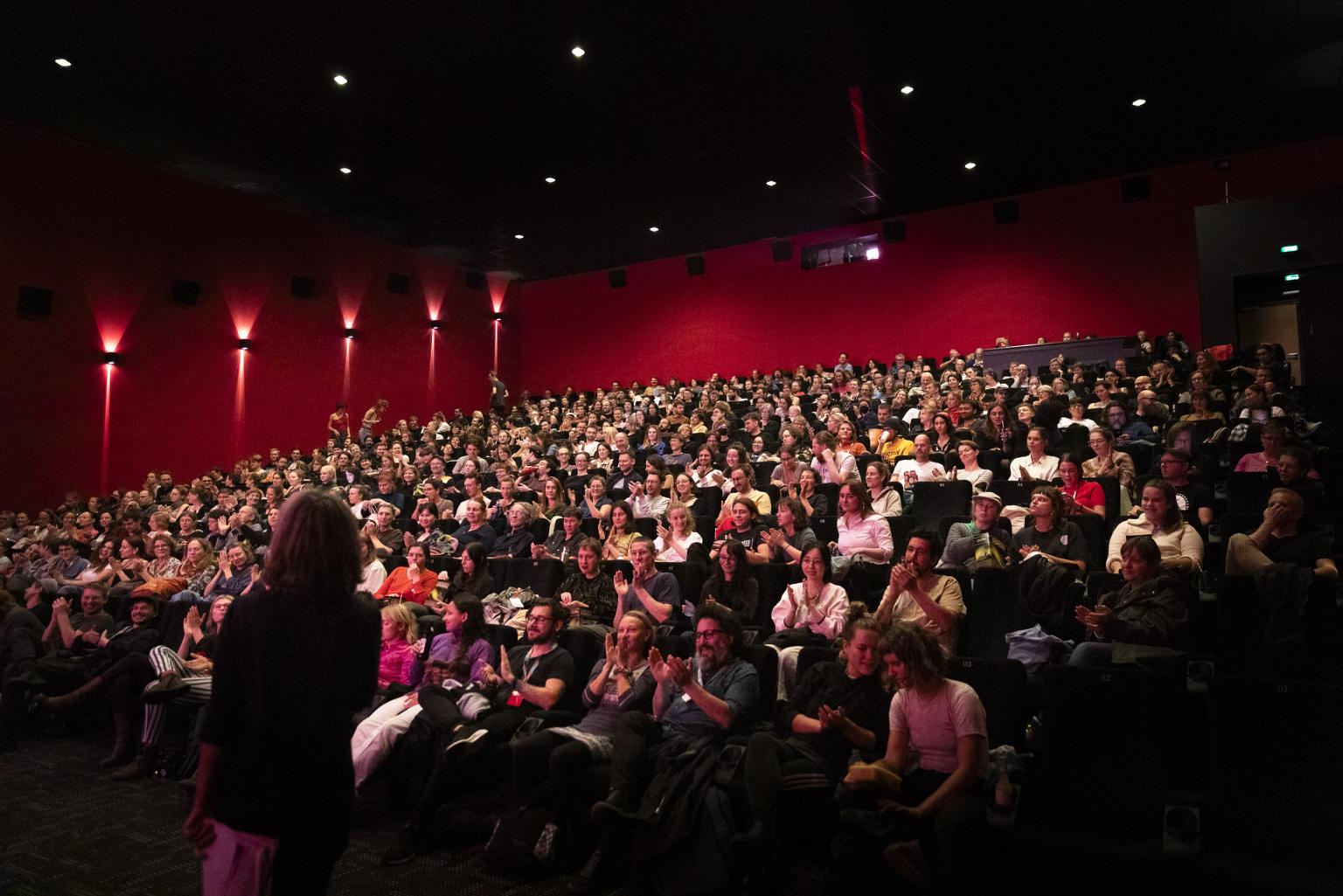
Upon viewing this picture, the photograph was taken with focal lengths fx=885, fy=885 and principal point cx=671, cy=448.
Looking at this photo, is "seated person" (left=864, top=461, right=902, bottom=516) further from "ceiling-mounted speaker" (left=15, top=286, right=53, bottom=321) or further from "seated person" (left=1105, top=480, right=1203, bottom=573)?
"ceiling-mounted speaker" (left=15, top=286, right=53, bottom=321)

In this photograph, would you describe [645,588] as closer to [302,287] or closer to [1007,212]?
[1007,212]

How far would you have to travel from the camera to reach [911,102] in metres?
8.59

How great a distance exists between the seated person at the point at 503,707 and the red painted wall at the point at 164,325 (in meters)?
8.17

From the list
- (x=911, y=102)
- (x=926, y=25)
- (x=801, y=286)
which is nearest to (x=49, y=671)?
(x=926, y=25)

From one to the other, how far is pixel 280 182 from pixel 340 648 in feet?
35.2

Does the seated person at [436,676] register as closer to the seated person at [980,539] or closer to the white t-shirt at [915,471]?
the seated person at [980,539]

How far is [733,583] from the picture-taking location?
3.96 metres

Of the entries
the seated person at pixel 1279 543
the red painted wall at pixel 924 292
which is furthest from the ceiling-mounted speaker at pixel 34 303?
the seated person at pixel 1279 543

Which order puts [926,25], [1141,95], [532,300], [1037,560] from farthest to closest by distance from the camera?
[532,300] < [1141,95] < [926,25] < [1037,560]

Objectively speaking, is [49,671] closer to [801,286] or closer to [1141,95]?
[1141,95]

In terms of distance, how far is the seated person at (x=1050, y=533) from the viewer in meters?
3.74

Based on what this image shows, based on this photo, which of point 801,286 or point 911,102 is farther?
point 801,286

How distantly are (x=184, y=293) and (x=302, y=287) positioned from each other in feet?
5.33

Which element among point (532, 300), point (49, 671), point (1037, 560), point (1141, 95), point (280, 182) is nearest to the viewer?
point (1037, 560)
